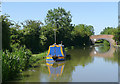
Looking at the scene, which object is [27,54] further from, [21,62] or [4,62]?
[4,62]

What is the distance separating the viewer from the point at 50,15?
4775 centimetres

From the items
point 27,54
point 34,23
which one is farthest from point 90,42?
point 27,54

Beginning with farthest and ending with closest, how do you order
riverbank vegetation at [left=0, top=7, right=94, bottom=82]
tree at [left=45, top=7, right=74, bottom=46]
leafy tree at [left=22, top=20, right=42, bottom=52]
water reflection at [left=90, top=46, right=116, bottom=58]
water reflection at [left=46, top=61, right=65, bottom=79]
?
1. tree at [left=45, top=7, right=74, bottom=46]
2. water reflection at [left=90, top=46, right=116, bottom=58]
3. leafy tree at [left=22, top=20, right=42, bottom=52]
4. water reflection at [left=46, top=61, right=65, bottom=79]
5. riverbank vegetation at [left=0, top=7, right=94, bottom=82]

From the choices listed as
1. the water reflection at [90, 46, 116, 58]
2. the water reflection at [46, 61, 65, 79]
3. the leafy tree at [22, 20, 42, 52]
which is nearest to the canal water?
the water reflection at [46, 61, 65, 79]

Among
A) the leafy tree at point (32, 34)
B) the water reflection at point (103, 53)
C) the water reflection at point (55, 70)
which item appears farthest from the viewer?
the water reflection at point (103, 53)

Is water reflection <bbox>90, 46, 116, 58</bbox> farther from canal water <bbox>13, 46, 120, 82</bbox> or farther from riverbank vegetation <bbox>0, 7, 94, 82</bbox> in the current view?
canal water <bbox>13, 46, 120, 82</bbox>

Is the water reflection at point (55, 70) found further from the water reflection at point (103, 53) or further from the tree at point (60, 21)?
the tree at point (60, 21)

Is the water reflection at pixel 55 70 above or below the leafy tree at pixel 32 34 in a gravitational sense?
below

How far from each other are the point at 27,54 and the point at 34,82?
4.90 meters

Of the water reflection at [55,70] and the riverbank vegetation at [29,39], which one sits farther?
the water reflection at [55,70]

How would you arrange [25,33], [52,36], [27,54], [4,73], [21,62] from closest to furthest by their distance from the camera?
[4,73] < [21,62] < [27,54] < [25,33] < [52,36]

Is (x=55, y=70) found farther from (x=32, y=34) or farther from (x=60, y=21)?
(x=60, y=21)

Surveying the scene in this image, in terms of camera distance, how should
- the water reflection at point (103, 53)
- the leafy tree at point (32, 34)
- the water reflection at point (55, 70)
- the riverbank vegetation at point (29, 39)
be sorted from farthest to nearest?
the water reflection at point (103, 53) < the leafy tree at point (32, 34) < the water reflection at point (55, 70) < the riverbank vegetation at point (29, 39)

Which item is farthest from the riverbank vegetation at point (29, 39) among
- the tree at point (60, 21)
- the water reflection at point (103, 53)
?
the water reflection at point (103, 53)
